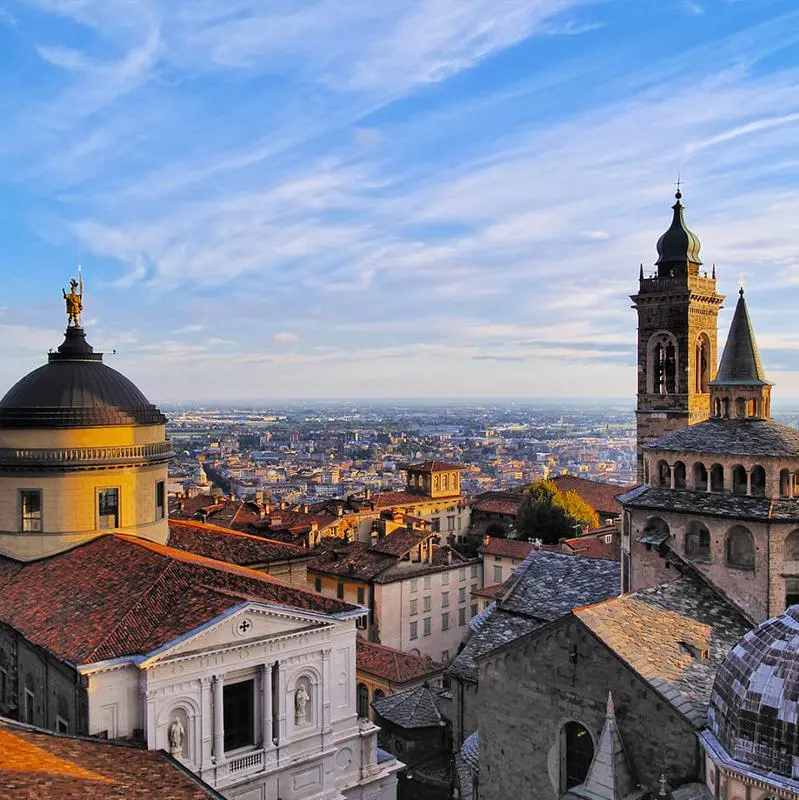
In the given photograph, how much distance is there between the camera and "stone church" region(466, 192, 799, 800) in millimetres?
15664

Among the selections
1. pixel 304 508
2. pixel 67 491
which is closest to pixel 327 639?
pixel 67 491

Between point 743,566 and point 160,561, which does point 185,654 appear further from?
point 743,566

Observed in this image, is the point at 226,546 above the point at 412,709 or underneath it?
above

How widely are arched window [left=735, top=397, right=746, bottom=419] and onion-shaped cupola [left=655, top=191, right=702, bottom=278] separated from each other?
26303 millimetres

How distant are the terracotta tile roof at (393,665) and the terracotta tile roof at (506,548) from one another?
52.8 ft

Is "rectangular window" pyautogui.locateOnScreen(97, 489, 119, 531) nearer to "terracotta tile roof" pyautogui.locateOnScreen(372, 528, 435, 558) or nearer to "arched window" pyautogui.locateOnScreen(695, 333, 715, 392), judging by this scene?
"terracotta tile roof" pyautogui.locateOnScreen(372, 528, 435, 558)

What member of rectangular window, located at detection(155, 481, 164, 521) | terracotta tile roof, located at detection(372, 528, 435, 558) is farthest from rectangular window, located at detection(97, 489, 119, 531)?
terracotta tile roof, located at detection(372, 528, 435, 558)

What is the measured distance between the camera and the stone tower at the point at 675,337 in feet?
164

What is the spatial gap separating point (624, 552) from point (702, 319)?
95.8ft

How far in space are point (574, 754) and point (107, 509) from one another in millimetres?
18761

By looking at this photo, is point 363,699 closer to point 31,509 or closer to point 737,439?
point 31,509

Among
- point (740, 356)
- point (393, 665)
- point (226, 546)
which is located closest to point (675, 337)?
point (740, 356)

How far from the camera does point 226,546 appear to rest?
112 feet

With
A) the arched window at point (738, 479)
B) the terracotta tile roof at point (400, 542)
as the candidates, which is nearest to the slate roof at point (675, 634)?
the arched window at point (738, 479)
